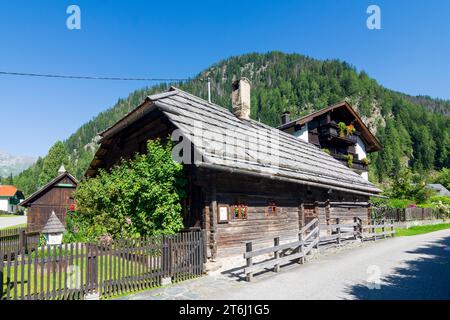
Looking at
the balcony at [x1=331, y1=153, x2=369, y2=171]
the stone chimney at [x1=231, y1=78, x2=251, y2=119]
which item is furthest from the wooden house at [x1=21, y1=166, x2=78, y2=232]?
the balcony at [x1=331, y1=153, x2=369, y2=171]

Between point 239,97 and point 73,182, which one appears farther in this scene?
point 73,182

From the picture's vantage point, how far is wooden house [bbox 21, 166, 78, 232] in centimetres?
2609

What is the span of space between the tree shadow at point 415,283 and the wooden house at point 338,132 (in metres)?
18.8

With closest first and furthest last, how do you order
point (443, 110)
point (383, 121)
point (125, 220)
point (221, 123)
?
point (125, 220), point (221, 123), point (383, 121), point (443, 110)

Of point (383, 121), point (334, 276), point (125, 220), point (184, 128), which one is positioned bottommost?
point (334, 276)

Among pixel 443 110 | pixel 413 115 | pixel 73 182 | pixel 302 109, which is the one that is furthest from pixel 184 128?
pixel 443 110

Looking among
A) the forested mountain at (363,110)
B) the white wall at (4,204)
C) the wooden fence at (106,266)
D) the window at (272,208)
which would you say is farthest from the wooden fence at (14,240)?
the forested mountain at (363,110)

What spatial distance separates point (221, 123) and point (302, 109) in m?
131

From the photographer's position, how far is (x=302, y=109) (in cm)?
13900

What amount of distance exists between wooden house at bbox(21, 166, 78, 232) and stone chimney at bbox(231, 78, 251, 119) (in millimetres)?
16406

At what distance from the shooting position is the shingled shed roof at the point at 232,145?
11.1 meters

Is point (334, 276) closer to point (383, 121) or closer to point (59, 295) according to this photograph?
point (59, 295)

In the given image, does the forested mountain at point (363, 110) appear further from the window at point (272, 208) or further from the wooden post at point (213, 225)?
the wooden post at point (213, 225)

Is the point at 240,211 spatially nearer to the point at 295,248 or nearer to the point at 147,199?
the point at 295,248
